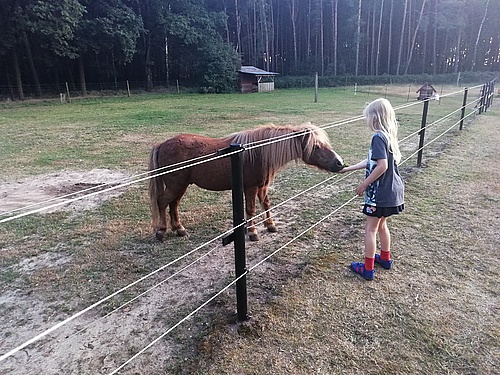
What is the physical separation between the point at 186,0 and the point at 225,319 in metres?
35.0

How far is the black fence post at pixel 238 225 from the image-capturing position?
2.02 meters

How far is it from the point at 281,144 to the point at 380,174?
1.06 metres

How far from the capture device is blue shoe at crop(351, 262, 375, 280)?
273 cm

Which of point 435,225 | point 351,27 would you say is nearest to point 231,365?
point 435,225

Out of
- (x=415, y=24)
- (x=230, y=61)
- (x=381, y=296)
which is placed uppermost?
(x=415, y=24)

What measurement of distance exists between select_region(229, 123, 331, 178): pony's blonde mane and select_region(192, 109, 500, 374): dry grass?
2.97 ft

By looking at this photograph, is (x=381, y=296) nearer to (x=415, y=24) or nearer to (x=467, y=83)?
(x=467, y=83)

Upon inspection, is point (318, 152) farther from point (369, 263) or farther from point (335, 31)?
point (335, 31)

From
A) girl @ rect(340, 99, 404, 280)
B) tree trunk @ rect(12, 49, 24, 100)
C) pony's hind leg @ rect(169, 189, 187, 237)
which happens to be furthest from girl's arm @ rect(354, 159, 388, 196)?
tree trunk @ rect(12, 49, 24, 100)

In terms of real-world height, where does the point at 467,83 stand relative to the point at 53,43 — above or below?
below

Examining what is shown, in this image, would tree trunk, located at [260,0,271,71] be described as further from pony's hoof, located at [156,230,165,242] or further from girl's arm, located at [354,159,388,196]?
girl's arm, located at [354,159,388,196]

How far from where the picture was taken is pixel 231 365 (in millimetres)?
1922

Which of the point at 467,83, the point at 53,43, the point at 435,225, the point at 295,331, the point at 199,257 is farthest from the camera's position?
the point at 467,83

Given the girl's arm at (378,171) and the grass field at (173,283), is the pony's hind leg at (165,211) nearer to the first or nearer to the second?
the grass field at (173,283)
